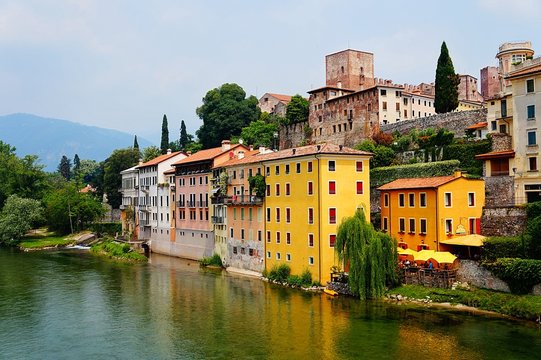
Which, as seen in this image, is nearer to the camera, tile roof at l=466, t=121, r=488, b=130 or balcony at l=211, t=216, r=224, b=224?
tile roof at l=466, t=121, r=488, b=130

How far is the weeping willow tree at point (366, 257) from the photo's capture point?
33.8 metres

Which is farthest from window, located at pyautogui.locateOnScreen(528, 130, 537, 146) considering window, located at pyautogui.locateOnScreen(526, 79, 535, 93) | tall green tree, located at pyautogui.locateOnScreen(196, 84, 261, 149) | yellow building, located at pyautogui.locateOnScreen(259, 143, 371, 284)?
tall green tree, located at pyautogui.locateOnScreen(196, 84, 261, 149)

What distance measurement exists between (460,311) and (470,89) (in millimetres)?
79491

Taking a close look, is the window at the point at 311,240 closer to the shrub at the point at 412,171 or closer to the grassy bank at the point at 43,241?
the shrub at the point at 412,171

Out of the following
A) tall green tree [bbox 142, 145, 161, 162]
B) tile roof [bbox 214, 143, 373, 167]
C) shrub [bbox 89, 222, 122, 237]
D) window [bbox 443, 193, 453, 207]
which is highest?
tall green tree [bbox 142, 145, 161, 162]

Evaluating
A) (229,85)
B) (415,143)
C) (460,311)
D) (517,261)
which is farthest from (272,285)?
(229,85)

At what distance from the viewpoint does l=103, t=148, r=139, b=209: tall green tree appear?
88.1 metres

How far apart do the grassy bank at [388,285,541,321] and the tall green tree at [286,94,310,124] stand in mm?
47260

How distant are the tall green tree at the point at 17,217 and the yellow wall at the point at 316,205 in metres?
49.4

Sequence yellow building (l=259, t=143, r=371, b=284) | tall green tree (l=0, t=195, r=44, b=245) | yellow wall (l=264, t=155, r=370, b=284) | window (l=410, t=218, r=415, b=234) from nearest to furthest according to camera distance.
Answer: yellow wall (l=264, t=155, r=370, b=284)
yellow building (l=259, t=143, r=371, b=284)
window (l=410, t=218, r=415, b=234)
tall green tree (l=0, t=195, r=44, b=245)

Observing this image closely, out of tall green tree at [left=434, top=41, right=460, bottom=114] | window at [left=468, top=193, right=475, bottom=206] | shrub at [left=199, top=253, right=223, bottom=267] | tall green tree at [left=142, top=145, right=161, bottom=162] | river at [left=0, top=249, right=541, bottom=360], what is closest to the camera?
river at [left=0, top=249, right=541, bottom=360]

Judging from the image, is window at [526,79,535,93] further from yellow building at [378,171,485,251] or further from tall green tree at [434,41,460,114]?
tall green tree at [434,41,460,114]

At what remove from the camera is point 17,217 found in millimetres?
76938

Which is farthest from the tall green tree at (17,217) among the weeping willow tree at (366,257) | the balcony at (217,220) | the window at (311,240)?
the weeping willow tree at (366,257)
